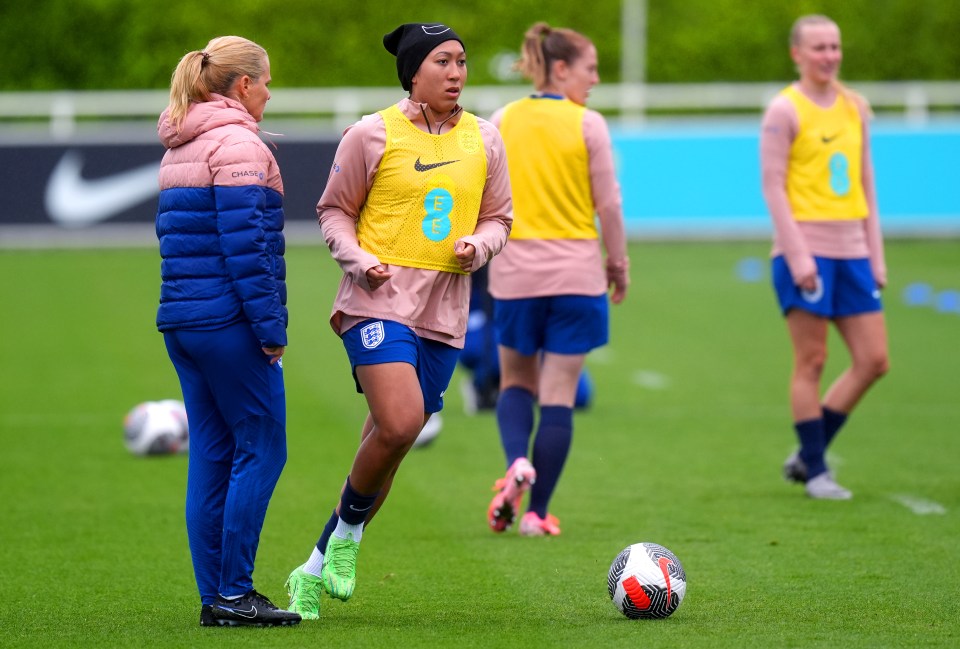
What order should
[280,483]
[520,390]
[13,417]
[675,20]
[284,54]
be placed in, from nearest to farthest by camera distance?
1. [520,390]
2. [280,483]
3. [13,417]
4. [284,54]
5. [675,20]

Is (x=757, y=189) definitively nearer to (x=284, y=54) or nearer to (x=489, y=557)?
(x=489, y=557)

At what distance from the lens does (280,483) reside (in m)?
9.04

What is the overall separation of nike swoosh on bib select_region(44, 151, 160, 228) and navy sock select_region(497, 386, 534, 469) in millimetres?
17720

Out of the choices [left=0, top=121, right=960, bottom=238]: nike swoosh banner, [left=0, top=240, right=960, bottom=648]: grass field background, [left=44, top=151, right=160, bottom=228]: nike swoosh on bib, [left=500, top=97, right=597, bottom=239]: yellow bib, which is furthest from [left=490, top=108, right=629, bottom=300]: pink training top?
[left=44, top=151, right=160, bottom=228]: nike swoosh on bib

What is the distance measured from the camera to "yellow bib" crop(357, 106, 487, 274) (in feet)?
19.2

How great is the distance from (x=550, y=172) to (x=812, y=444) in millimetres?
2102

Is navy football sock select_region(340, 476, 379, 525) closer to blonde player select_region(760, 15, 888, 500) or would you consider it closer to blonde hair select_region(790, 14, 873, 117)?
blonde player select_region(760, 15, 888, 500)

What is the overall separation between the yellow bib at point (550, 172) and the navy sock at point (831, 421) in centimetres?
194

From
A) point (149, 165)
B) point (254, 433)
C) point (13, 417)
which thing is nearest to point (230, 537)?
point (254, 433)

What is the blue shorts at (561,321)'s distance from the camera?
741cm

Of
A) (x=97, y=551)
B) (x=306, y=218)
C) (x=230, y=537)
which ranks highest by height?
(x=230, y=537)

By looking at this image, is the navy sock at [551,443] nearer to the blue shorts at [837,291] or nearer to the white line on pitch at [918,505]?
the blue shorts at [837,291]

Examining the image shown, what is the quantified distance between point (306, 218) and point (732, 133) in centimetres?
650

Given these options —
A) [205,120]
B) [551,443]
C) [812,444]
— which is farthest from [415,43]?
[812,444]
